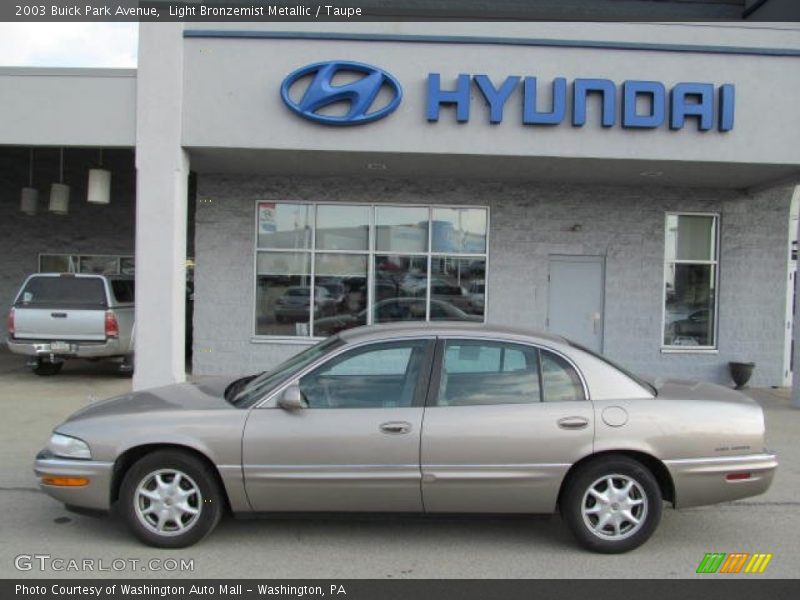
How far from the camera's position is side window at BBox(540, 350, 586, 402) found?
15.6ft

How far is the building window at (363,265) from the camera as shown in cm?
1219

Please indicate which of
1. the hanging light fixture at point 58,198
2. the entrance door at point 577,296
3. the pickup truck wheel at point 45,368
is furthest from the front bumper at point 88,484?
the hanging light fixture at point 58,198

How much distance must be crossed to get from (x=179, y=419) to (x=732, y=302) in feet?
34.4

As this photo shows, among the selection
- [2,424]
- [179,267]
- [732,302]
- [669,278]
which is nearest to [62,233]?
[179,267]

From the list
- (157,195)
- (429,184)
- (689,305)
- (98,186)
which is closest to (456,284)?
(429,184)

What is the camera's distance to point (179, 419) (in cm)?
466

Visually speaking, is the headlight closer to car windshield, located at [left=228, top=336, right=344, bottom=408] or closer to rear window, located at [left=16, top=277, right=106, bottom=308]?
car windshield, located at [left=228, top=336, right=344, bottom=408]

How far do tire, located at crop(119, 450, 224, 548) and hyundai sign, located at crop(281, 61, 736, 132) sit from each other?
6267 mm

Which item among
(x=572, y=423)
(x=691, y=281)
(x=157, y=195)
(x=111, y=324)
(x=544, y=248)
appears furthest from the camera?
(x=691, y=281)

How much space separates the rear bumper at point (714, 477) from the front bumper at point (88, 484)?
3.67 metres

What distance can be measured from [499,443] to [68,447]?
2844 mm

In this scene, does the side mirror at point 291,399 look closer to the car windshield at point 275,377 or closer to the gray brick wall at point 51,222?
the car windshield at point 275,377

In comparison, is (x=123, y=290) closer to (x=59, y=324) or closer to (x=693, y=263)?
(x=59, y=324)

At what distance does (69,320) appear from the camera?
11.2 meters
